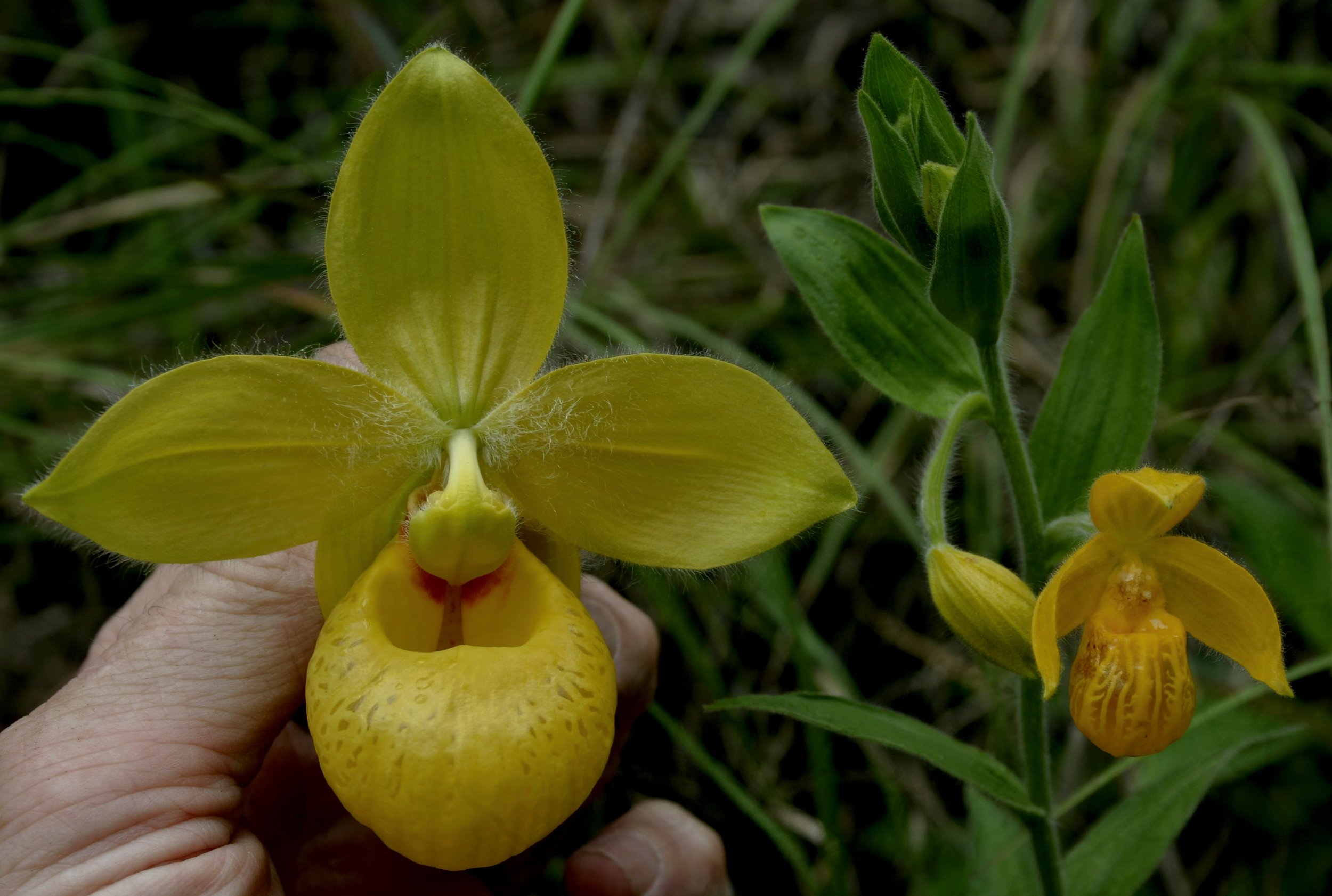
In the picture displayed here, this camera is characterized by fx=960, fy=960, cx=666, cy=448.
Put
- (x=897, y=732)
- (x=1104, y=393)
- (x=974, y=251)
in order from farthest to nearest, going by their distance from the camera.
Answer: (x=1104, y=393) → (x=897, y=732) → (x=974, y=251)

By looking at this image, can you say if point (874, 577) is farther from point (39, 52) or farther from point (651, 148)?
point (39, 52)

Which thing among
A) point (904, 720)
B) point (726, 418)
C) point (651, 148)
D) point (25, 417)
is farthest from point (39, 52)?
point (904, 720)

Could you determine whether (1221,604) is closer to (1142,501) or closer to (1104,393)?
(1142,501)

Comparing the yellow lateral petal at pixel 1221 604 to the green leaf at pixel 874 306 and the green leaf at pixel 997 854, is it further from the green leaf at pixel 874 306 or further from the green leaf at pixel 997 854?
the green leaf at pixel 997 854

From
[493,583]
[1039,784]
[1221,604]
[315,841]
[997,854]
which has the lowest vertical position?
[315,841]

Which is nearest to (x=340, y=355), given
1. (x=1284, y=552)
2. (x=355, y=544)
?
(x=355, y=544)

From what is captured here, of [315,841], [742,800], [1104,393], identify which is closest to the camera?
[1104,393]

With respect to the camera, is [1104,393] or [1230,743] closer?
[1104,393]
